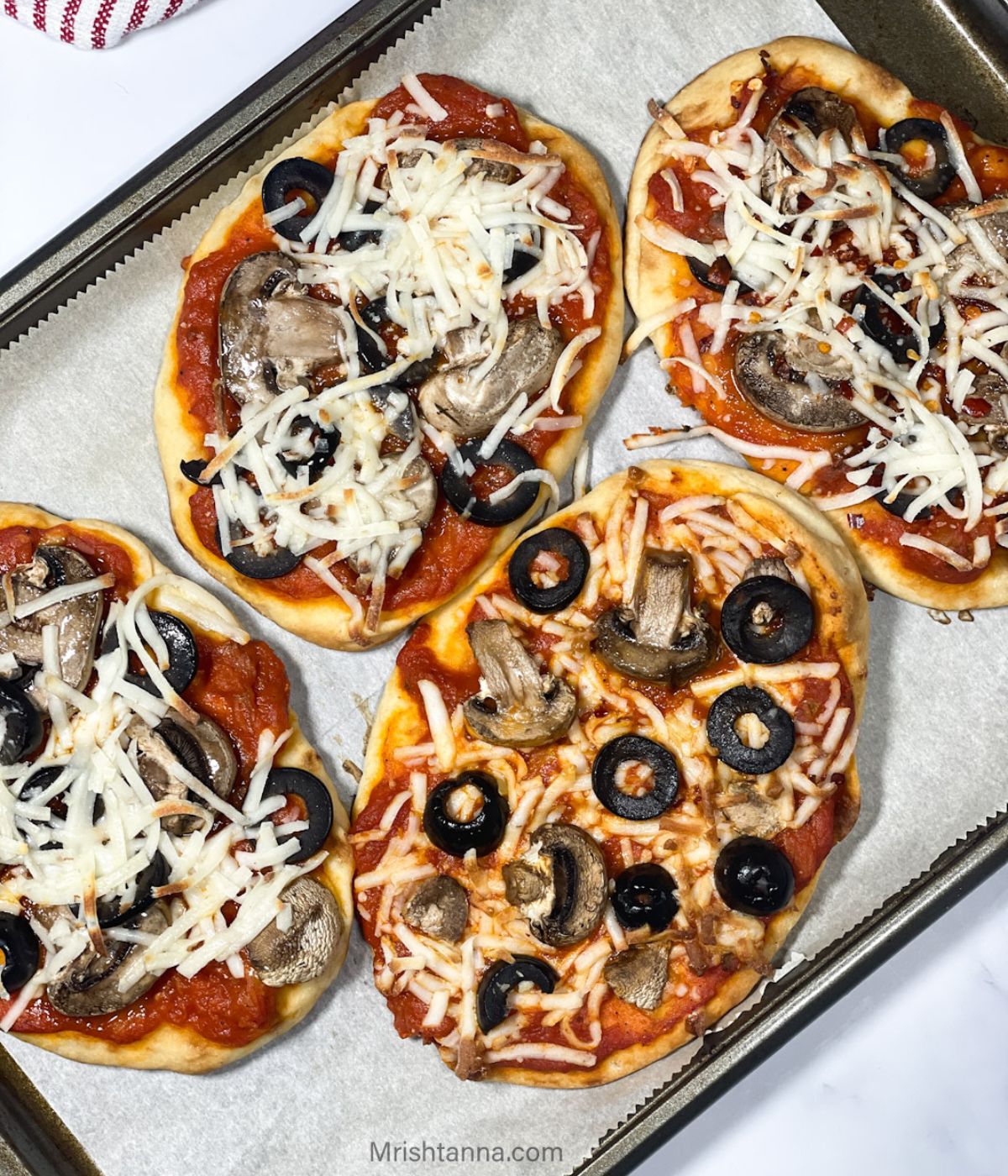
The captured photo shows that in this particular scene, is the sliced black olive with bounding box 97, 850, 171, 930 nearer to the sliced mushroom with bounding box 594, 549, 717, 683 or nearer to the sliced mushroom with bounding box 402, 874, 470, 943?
the sliced mushroom with bounding box 402, 874, 470, 943

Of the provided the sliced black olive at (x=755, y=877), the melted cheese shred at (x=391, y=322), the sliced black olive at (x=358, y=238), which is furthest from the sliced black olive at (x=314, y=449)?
the sliced black olive at (x=755, y=877)

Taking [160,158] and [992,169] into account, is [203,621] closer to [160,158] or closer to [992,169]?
[160,158]

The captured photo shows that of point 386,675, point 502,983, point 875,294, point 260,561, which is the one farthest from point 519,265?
point 502,983

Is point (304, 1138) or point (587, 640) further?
point (304, 1138)

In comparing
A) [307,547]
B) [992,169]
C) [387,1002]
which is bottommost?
[387,1002]

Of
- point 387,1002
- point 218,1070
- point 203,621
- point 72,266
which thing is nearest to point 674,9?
point 72,266

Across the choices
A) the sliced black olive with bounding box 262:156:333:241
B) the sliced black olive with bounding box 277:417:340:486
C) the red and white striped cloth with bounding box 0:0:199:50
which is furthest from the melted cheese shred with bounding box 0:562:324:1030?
the red and white striped cloth with bounding box 0:0:199:50
